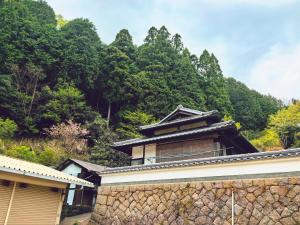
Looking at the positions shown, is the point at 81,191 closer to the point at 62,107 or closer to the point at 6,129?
the point at 6,129

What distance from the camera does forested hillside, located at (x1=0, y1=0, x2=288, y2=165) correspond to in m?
27.8

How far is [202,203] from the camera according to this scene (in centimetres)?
1054

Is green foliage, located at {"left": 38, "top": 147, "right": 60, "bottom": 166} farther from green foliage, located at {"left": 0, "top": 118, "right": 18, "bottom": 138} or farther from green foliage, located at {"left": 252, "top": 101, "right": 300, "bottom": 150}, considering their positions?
green foliage, located at {"left": 252, "top": 101, "right": 300, "bottom": 150}

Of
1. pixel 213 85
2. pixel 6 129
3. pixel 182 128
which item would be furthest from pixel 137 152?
pixel 213 85

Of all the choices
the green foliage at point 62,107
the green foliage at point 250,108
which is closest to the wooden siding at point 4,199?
the green foliage at point 62,107

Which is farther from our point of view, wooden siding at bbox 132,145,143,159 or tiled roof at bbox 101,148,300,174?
wooden siding at bbox 132,145,143,159

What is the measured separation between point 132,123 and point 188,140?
1652 centimetres

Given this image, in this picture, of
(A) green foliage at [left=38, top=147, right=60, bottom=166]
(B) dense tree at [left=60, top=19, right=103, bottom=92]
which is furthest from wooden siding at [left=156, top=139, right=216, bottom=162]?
(B) dense tree at [left=60, top=19, right=103, bottom=92]

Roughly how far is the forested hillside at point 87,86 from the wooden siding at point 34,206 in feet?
35.9

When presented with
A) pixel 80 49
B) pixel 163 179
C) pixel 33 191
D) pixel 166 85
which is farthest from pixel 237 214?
pixel 80 49

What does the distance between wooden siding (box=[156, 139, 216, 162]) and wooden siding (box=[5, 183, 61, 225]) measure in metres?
6.64

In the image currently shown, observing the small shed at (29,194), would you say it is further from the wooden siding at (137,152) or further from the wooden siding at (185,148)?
the wooden siding at (137,152)

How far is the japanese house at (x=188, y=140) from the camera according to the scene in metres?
15.1

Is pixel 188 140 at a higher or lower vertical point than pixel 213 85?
lower
